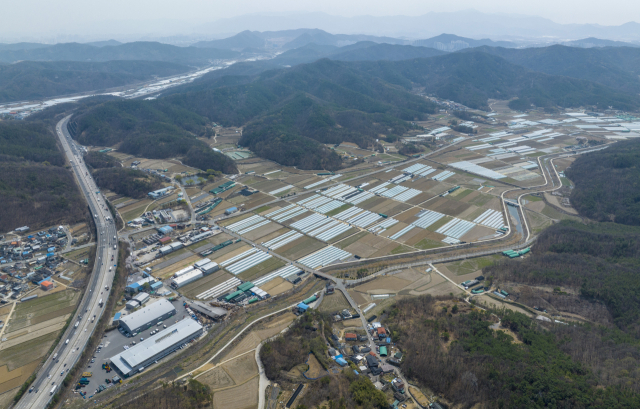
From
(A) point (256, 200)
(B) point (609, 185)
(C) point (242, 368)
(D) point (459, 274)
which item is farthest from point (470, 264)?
(B) point (609, 185)

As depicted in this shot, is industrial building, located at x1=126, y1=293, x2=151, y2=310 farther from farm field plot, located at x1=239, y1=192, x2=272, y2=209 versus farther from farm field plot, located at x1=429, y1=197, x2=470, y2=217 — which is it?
farm field plot, located at x1=429, y1=197, x2=470, y2=217

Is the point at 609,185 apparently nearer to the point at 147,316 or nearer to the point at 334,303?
the point at 334,303

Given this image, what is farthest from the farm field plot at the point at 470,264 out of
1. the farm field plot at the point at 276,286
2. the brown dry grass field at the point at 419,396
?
the farm field plot at the point at 276,286

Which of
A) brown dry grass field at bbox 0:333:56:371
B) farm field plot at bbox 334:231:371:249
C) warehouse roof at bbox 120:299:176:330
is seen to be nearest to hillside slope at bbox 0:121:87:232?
brown dry grass field at bbox 0:333:56:371

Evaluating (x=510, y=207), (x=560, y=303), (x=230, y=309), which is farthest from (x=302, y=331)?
(x=510, y=207)

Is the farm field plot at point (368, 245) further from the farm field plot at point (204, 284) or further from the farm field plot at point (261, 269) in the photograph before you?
the farm field plot at point (204, 284)

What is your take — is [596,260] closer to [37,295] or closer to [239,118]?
[37,295]
